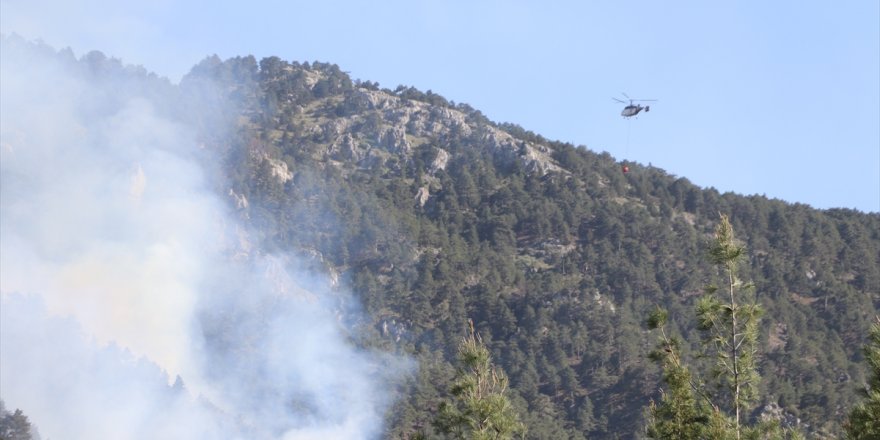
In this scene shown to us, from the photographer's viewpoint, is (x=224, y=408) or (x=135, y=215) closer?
(x=224, y=408)

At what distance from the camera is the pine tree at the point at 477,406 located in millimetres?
35438

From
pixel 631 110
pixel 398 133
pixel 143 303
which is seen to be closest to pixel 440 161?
pixel 398 133

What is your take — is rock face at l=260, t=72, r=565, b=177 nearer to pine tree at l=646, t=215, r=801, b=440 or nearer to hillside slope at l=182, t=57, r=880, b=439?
hillside slope at l=182, t=57, r=880, b=439

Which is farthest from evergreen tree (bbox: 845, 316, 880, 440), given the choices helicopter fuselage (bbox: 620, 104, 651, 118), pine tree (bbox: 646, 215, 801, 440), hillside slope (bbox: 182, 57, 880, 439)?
hillside slope (bbox: 182, 57, 880, 439)

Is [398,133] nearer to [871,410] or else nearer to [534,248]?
[534,248]

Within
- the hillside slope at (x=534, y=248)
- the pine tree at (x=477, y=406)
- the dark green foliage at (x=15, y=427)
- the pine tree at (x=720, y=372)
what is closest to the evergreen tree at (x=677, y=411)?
the pine tree at (x=720, y=372)

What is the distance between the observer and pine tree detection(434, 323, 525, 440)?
35.4 metres

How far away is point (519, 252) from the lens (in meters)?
131

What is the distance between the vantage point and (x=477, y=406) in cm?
3562

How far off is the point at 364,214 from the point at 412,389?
3361 cm

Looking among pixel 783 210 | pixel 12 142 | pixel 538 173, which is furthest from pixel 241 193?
pixel 783 210

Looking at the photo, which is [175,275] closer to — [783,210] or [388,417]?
[388,417]

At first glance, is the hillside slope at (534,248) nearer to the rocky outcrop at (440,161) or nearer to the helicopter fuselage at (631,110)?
the rocky outcrop at (440,161)

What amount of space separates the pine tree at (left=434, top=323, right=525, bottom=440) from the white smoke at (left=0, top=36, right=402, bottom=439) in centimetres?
6032
